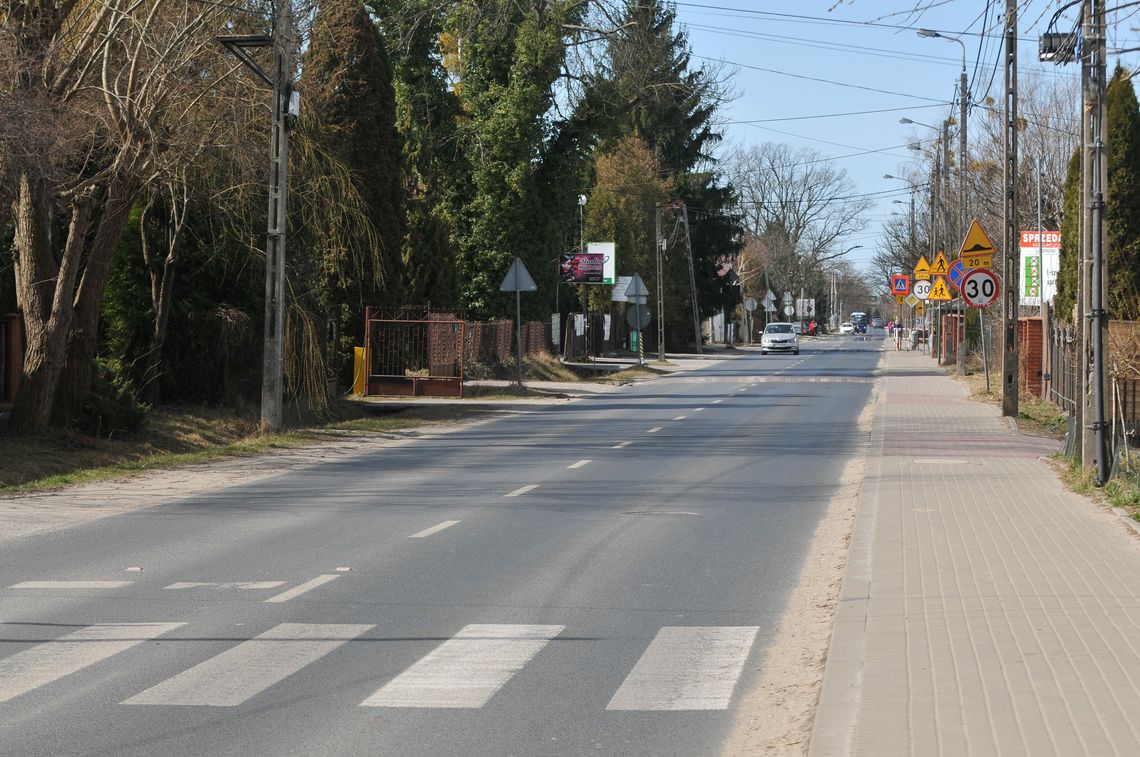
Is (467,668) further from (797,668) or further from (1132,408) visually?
(1132,408)

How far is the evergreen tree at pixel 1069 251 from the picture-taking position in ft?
93.0

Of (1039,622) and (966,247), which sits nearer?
(1039,622)

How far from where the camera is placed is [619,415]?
1148 inches

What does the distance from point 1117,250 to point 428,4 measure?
2046 cm

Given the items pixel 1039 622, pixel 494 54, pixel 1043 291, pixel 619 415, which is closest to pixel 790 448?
pixel 619 415

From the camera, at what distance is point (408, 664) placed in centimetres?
742

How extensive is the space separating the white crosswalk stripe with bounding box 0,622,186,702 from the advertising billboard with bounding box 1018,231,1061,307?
23538 mm

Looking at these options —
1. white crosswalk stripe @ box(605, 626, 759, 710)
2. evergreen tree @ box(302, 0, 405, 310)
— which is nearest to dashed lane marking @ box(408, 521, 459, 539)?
white crosswalk stripe @ box(605, 626, 759, 710)

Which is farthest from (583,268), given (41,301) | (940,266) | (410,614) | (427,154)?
(410,614)

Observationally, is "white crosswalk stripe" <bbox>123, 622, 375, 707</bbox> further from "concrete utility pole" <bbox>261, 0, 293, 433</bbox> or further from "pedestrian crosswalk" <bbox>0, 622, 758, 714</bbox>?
"concrete utility pole" <bbox>261, 0, 293, 433</bbox>

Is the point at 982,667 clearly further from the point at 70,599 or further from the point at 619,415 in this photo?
Result: the point at 619,415

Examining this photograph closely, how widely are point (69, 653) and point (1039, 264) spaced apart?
82.3ft

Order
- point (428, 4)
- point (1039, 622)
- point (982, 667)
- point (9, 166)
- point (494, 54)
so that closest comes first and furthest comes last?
point (982, 667)
point (1039, 622)
point (9, 166)
point (428, 4)
point (494, 54)

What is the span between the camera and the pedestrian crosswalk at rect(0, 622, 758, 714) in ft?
22.1
